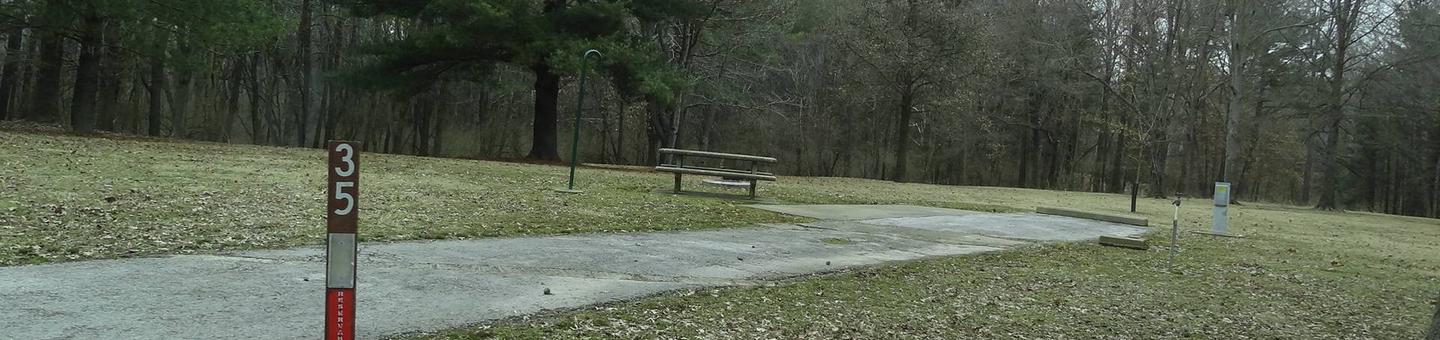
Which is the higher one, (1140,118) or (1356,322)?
(1140,118)

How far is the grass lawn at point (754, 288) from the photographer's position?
588 centimetres

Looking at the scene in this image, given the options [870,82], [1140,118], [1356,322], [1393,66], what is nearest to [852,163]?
[870,82]

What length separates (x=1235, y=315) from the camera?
7.09 meters

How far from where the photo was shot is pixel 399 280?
241 inches

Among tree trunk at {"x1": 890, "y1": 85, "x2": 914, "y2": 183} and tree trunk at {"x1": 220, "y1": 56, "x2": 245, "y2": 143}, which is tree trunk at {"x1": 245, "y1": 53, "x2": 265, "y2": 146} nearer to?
tree trunk at {"x1": 220, "y1": 56, "x2": 245, "y2": 143}

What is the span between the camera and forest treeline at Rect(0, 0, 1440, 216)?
2450 cm

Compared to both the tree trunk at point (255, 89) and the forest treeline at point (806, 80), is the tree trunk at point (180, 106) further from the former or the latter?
the tree trunk at point (255, 89)

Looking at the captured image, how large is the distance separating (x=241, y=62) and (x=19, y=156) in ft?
92.2

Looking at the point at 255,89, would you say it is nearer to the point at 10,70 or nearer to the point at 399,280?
the point at 10,70

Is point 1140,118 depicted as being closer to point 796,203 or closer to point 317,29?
point 796,203

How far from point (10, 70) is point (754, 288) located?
35.2 metres

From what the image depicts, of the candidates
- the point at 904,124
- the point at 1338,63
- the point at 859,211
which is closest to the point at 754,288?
the point at 859,211

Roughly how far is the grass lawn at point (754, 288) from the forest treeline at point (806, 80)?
8601mm

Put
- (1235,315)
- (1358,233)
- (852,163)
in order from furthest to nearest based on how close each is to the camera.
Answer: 1. (852,163)
2. (1358,233)
3. (1235,315)
